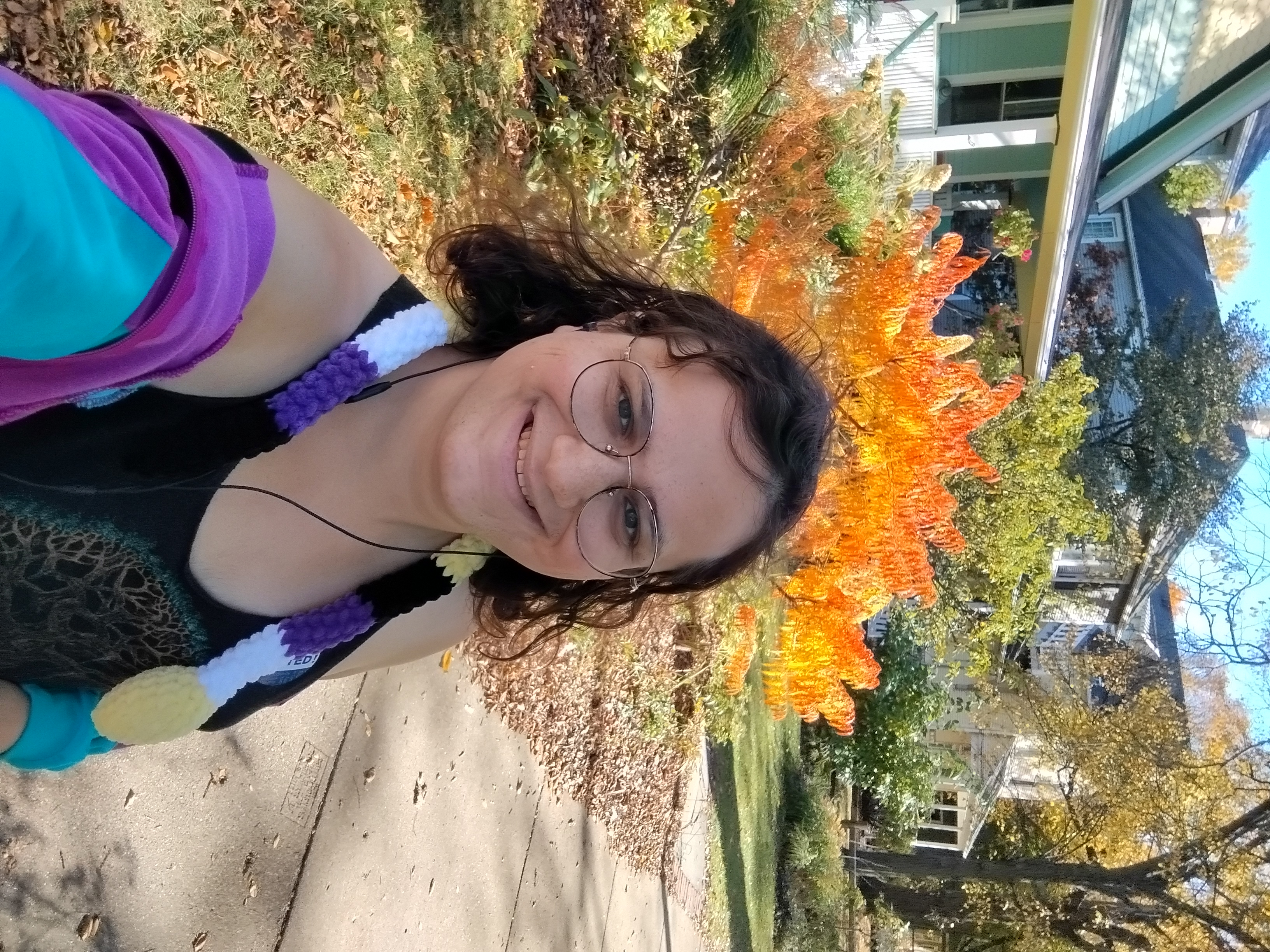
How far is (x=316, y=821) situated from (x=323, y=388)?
9.64 ft

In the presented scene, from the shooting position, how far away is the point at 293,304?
1525 mm

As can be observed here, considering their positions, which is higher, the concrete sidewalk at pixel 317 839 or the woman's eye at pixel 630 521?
the woman's eye at pixel 630 521

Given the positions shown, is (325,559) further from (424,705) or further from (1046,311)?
(1046,311)

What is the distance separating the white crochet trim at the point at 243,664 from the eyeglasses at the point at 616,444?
0.68 m

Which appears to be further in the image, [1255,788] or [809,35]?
[1255,788]

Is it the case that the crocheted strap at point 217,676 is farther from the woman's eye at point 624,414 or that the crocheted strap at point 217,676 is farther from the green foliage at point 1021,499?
the green foliage at point 1021,499

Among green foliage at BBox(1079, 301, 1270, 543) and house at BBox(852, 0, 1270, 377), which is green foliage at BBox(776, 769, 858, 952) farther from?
house at BBox(852, 0, 1270, 377)

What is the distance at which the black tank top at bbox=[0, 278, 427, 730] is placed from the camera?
1.49 meters

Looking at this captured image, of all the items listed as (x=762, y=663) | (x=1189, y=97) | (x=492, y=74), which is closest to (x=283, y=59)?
(x=492, y=74)

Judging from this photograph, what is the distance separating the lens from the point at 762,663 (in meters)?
8.94

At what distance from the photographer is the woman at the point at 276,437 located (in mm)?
1220

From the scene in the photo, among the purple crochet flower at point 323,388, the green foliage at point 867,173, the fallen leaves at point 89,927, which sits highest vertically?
the green foliage at point 867,173

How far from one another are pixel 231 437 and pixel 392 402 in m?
0.37

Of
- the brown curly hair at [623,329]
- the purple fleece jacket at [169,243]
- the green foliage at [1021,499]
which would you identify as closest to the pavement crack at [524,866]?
the brown curly hair at [623,329]
